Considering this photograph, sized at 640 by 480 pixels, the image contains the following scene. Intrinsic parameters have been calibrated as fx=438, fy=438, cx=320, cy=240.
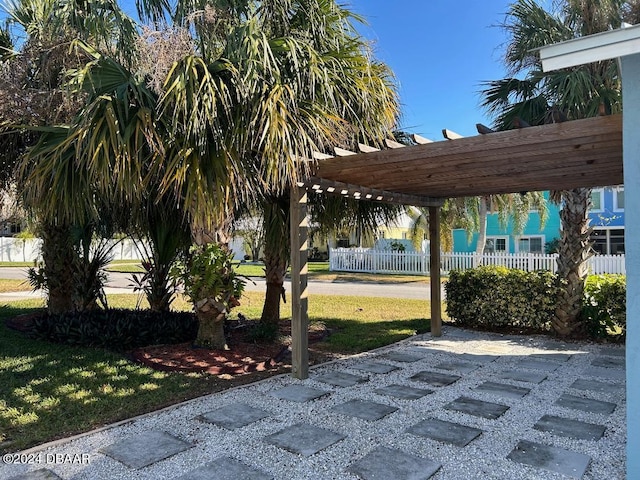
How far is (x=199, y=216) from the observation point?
15.8ft

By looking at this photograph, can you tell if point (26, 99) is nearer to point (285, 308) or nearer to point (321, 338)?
point (321, 338)

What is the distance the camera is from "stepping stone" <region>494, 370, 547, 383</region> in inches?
211

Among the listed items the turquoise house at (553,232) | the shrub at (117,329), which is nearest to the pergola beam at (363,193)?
the shrub at (117,329)

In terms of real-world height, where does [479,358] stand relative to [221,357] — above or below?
below

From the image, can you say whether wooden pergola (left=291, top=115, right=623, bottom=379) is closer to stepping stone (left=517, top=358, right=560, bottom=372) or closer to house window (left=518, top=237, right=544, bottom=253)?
stepping stone (left=517, top=358, right=560, bottom=372)

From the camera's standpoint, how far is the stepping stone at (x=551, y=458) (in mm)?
3131

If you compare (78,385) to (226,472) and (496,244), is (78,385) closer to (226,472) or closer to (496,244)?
(226,472)

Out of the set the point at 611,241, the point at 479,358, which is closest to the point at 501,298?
the point at 479,358

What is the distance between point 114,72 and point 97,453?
4.08 meters

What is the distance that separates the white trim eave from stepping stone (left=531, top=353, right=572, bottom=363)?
16.2ft

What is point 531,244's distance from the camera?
23.9 metres

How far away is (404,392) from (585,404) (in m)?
1.82

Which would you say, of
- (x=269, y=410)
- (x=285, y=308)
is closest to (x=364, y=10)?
(x=269, y=410)

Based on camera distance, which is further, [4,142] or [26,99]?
[4,142]
